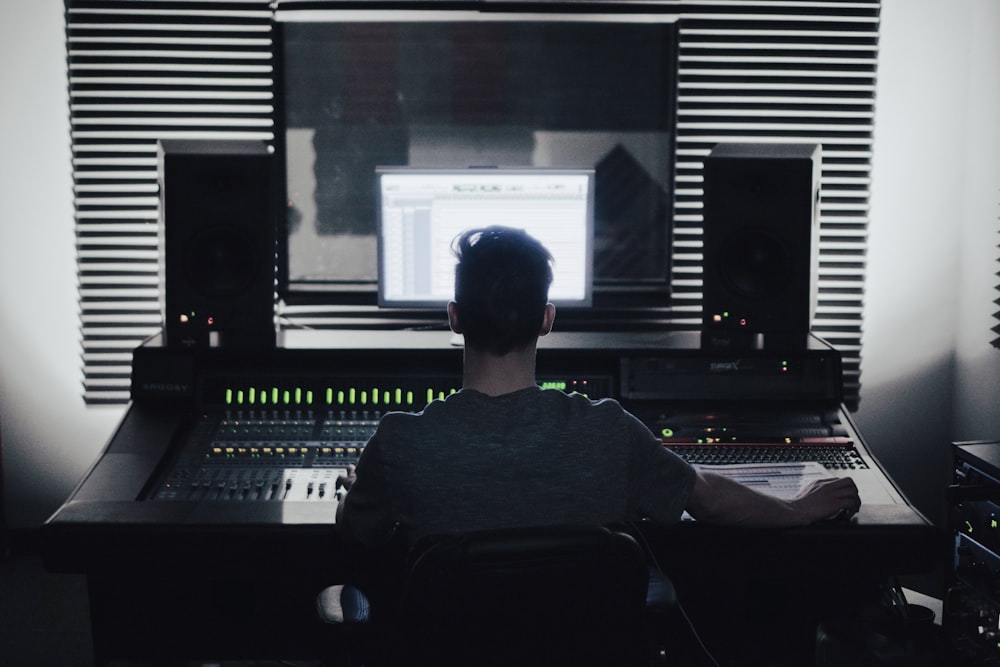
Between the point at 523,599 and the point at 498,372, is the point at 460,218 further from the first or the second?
the point at 523,599

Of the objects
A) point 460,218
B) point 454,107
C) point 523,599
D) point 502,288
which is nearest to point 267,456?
point 460,218

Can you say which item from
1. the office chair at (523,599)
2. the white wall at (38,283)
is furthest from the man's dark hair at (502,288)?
the white wall at (38,283)

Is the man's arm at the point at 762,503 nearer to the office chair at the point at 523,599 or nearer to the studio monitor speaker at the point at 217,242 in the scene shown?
the office chair at the point at 523,599

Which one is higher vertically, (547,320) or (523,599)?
(547,320)

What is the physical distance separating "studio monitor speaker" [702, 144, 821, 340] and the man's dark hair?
102cm

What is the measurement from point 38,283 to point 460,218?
180 centimetres

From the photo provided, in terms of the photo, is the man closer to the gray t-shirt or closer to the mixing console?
the gray t-shirt

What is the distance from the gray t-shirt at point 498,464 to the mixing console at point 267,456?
56 cm

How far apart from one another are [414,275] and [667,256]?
1243 millimetres

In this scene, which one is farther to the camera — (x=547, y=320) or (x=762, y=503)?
(x=762, y=503)

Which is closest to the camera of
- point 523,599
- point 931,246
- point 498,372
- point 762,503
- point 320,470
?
point 523,599

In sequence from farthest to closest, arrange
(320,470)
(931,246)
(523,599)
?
(931,246) < (320,470) < (523,599)

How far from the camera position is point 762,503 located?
1619 millimetres

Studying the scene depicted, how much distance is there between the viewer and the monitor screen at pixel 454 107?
10.6 feet
